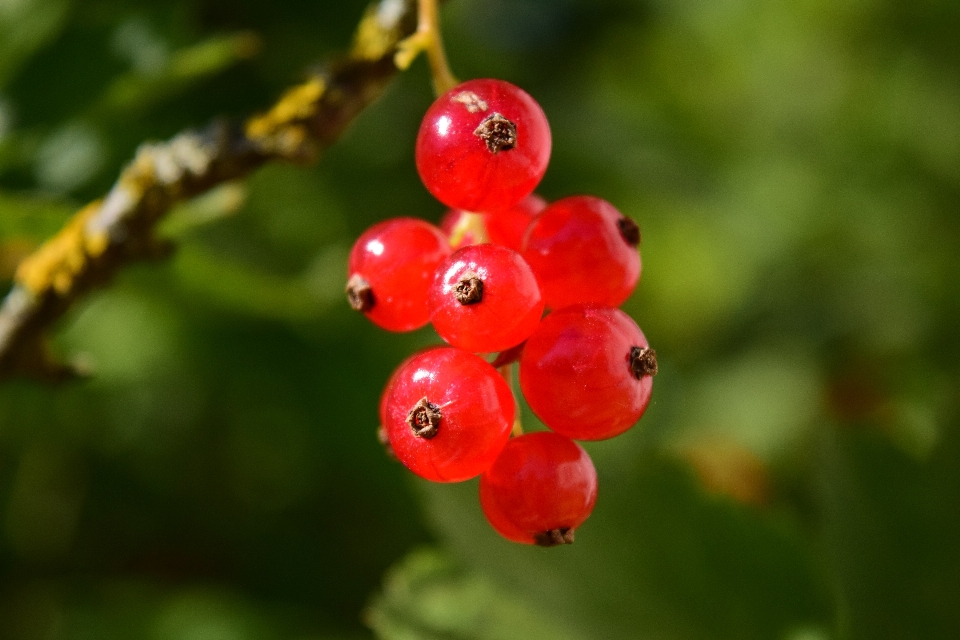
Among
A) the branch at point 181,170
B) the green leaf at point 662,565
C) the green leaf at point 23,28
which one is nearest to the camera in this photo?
the branch at point 181,170

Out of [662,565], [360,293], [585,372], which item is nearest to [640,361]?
[585,372]

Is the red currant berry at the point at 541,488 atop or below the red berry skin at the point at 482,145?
below

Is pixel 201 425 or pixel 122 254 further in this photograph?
pixel 201 425

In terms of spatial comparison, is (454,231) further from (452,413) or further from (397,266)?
(452,413)

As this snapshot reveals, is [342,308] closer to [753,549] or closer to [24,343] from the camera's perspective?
[24,343]

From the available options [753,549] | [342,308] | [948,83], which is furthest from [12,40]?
[948,83]

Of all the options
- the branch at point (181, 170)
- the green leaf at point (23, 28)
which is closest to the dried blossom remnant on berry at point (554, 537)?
the branch at point (181, 170)

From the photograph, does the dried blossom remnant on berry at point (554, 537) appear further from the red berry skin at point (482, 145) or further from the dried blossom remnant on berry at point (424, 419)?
the red berry skin at point (482, 145)
